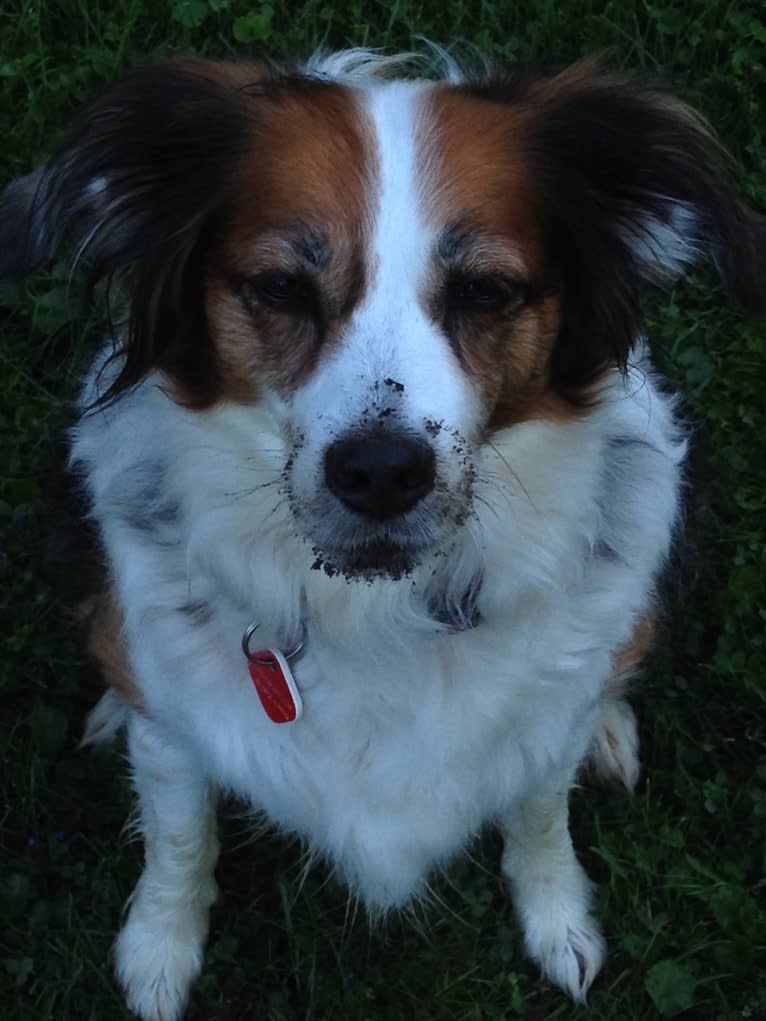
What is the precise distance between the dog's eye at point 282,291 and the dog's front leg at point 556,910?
154 centimetres

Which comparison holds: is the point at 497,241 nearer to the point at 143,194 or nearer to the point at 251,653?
the point at 143,194

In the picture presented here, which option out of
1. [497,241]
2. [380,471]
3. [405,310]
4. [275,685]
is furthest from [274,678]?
[497,241]

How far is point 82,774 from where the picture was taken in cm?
363

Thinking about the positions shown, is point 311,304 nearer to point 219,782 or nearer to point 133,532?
point 133,532

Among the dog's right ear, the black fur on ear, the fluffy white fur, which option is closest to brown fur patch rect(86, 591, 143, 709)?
the fluffy white fur

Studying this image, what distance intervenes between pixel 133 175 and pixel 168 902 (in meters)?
1.72

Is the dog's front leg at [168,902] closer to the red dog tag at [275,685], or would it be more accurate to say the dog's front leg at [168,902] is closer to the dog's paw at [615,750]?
the red dog tag at [275,685]

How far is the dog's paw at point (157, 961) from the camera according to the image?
11.0 feet

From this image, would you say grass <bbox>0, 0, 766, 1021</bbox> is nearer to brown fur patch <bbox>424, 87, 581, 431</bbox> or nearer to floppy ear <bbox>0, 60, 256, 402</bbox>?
brown fur patch <bbox>424, 87, 581, 431</bbox>

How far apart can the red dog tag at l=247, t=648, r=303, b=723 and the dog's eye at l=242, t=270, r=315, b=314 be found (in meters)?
0.71

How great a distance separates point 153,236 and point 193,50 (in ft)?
6.97

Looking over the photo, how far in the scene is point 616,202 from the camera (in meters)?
2.53

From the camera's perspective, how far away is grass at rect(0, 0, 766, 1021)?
11.3 ft

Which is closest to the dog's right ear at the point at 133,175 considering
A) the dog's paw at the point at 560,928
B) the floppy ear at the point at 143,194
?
the floppy ear at the point at 143,194
